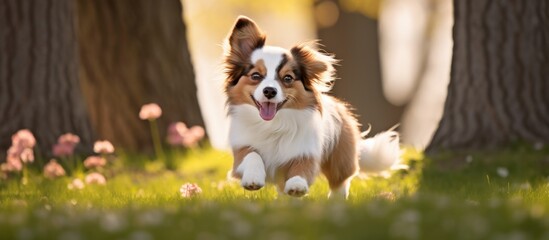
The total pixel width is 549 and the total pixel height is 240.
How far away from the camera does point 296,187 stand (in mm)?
6293

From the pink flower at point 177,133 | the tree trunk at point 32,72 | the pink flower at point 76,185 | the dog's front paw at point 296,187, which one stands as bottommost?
the dog's front paw at point 296,187

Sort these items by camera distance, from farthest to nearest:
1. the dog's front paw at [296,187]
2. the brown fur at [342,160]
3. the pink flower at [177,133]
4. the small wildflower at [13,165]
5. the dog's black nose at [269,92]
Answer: the pink flower at [177,133]
the small wildflower at [13,165]
the brown fur at [342,160]
the dog's black nose at [269,92]
the dog's front paw at [296,187]

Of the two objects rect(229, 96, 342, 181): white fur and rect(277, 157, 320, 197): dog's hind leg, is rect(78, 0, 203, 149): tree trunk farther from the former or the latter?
rect(277, 157, 320, 197): dog's hind leg

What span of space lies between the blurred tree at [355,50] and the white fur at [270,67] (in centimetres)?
963

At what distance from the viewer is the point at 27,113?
959 cm

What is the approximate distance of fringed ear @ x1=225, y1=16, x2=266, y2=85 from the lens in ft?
22.9

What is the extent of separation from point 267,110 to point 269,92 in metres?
0.27

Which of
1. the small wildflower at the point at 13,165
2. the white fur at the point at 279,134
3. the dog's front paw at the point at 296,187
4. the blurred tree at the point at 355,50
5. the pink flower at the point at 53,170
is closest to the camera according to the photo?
the dog's front paw at the point at 296,187

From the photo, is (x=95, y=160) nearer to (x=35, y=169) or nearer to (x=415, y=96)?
(x=35, y=169)

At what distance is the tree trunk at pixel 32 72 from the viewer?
31.5 feet

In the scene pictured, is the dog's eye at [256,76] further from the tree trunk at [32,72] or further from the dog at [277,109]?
the tree trunk at [32,72]

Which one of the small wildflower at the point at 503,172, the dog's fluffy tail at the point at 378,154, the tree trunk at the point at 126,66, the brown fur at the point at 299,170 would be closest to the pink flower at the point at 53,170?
the brown fur at the point at 299,170

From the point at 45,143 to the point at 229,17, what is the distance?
9.56 m

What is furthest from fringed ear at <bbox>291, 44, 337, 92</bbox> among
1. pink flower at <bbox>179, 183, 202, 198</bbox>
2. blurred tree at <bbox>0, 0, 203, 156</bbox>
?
blurred tree at <bbox>0, 0, 203, 156</bbox>
